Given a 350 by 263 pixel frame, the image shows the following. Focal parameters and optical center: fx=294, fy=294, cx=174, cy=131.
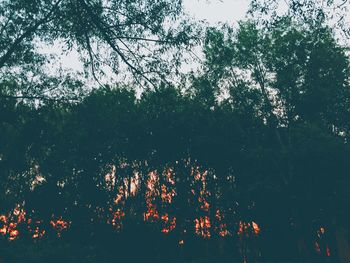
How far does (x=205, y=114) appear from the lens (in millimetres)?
23781

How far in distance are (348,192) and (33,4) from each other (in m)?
18.4

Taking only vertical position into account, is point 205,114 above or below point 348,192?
above

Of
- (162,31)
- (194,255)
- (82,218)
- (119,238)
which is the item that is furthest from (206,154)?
(162,31)

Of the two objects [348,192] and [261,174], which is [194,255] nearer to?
[261,174]

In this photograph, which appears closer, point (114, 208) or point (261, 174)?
point (261, 174)

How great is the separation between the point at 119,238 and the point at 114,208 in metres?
13.3

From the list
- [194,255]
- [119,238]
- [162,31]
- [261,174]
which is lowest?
[194,255]

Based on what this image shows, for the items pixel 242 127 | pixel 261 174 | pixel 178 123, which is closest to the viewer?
pixel 261 174

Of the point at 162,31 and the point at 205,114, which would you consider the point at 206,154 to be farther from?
the point at 162,31

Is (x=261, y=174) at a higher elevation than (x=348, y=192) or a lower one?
higher

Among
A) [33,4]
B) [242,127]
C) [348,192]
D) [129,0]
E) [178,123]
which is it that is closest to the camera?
[129,0]

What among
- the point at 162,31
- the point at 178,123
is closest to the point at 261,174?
the point at 178,123

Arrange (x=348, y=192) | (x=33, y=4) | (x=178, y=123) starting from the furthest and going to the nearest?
1. (x=178, y=123)
2. (x=348, y=192)
3. (x=33, y=4)

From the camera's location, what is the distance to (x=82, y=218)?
98.3ft
